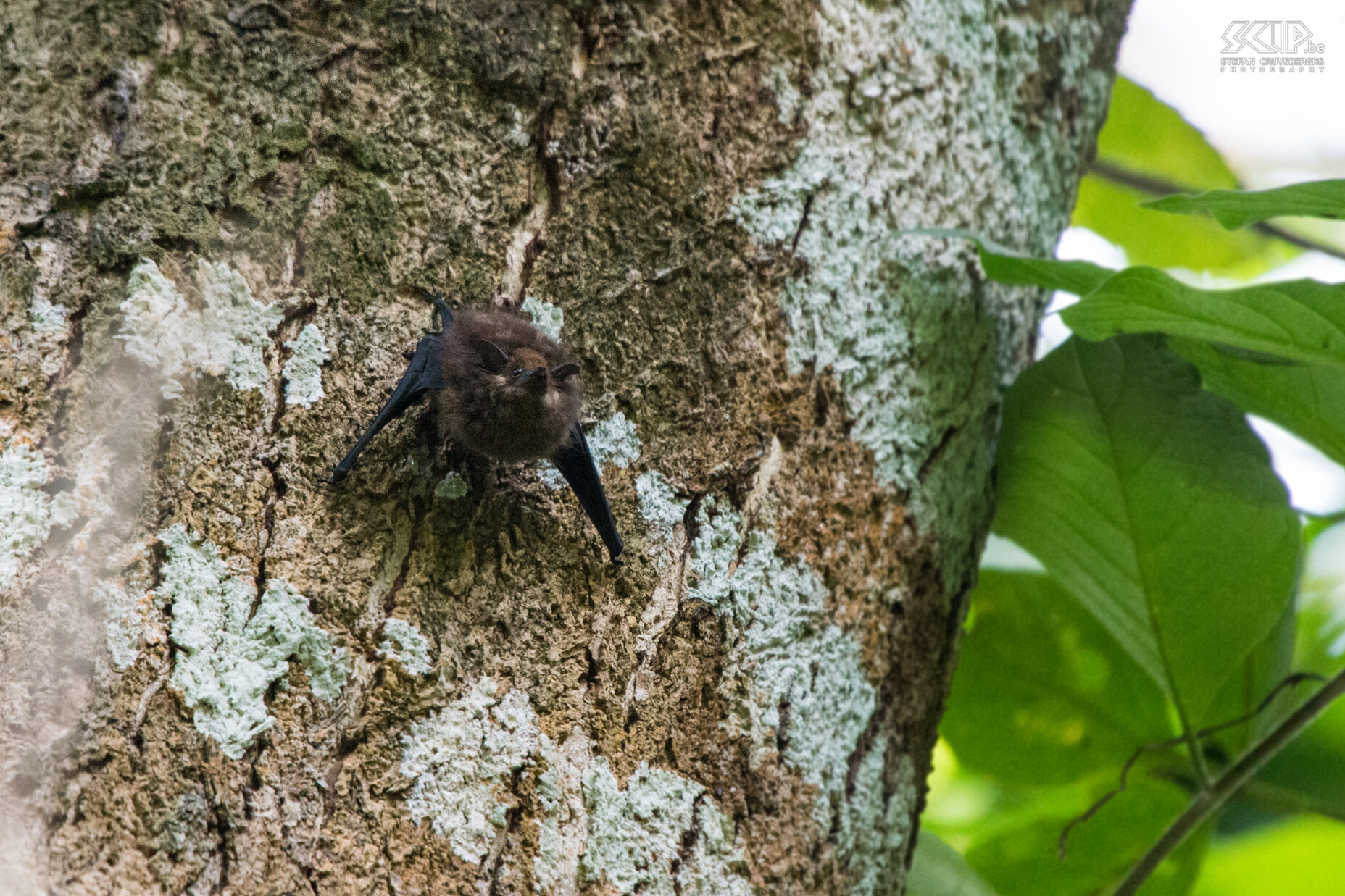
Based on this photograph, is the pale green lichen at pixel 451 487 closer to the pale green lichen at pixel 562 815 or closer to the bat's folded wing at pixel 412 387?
the bat's folded wing at pixel 412 387

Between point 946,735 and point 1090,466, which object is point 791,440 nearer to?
point 1090,466

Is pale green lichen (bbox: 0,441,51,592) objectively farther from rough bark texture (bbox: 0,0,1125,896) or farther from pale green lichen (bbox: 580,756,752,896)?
pale green lichen (bbox: 580,756,752,896)

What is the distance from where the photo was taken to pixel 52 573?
1.15 metres

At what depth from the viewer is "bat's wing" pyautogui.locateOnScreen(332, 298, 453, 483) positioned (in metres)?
1.27

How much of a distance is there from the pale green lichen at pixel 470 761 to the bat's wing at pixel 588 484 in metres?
0.26

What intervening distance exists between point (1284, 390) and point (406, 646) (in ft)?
5.56

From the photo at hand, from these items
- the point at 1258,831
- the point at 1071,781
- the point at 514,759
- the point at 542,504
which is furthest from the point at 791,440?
the point at 1258,831

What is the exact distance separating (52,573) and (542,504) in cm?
64

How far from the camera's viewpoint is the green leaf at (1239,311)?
1479 millimetres

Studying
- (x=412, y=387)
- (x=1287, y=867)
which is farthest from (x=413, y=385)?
(x=1287, y=867)

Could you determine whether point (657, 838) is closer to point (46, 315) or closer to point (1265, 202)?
point (46, 315)

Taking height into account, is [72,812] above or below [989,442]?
below

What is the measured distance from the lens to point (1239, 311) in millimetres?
1498

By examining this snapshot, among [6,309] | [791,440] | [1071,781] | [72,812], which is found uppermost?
[791,440]
